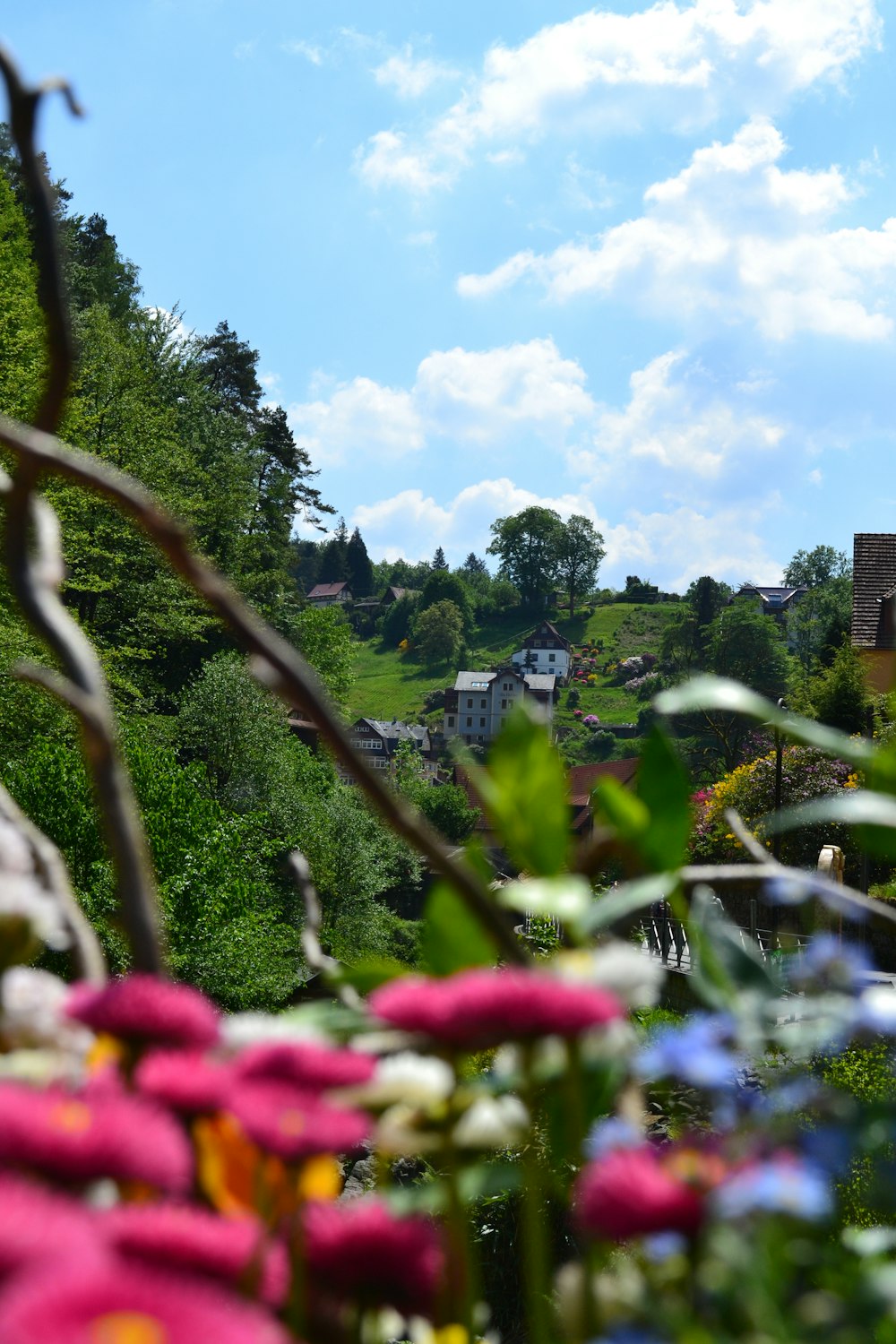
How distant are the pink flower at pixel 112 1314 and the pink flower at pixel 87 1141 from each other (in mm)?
50

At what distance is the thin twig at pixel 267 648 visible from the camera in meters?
0.38

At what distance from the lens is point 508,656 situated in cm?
8044

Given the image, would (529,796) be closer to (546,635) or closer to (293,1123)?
(293,1123)

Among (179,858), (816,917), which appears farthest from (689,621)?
(816,917)

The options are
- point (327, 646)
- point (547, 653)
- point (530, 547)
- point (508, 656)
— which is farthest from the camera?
point (530, 547)

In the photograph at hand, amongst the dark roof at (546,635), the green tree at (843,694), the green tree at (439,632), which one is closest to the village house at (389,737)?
the green tree at (439,632)

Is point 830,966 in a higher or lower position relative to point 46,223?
lower

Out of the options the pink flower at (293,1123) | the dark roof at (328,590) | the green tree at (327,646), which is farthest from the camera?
the dark roof at (328,590)

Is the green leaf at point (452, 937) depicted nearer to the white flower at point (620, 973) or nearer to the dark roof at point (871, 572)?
the white flower at point (620, 973)

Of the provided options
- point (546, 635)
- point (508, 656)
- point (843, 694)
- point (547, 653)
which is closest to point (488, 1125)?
point (843, 694)

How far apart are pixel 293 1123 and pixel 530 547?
286 ft

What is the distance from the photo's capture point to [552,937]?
14.9m

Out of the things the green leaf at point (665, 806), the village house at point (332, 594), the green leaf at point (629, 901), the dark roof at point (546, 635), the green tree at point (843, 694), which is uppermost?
the village house at point (332, 594)

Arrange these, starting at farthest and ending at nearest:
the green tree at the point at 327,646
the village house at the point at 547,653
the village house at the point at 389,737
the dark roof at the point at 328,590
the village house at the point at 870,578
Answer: the dark roof at the point at 328,590
the village house at the point at 547,653
the village house at the point at 389,737
the green tree at the point at 327,646
the village house at the point at 870,578
